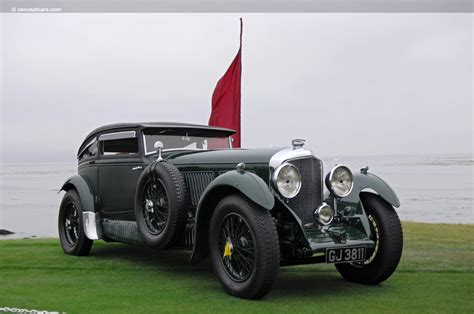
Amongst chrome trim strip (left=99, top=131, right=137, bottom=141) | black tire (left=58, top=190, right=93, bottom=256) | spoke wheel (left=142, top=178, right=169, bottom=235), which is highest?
chrome trim strip (left=99, top=131, right=137, bottom=141)

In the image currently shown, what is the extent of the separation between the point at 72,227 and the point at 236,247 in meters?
3.77

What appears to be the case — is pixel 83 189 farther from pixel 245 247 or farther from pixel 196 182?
pixel 245 247

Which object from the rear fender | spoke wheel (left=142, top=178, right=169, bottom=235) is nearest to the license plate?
spoke wheel (left=142, top=178, right=169, bottom=235)

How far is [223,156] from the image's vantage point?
588 cm

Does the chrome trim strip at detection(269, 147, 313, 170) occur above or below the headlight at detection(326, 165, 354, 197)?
above

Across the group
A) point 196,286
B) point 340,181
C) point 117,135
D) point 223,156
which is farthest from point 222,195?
point 117,135

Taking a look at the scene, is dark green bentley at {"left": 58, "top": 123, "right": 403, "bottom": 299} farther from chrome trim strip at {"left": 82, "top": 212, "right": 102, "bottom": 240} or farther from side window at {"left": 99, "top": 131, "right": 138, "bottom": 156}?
chrome trim strip at {"left": 82, "top": 212, "right": 102, "bottom": 240}

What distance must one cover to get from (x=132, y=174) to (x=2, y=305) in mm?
2442

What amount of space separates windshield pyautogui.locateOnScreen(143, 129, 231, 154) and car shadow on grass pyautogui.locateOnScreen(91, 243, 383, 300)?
4.78ft

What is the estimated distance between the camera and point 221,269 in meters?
5.14

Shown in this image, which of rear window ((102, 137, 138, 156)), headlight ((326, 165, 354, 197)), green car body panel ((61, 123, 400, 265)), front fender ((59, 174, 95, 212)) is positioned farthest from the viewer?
front fender ((59, 174, 95, 212))

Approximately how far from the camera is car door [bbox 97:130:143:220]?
6.80 meters

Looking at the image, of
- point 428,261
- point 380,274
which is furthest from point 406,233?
point 380,274

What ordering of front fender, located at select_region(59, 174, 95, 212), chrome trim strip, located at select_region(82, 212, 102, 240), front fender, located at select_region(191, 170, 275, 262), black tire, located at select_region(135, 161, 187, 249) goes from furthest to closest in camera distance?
1. front fender, located at select_region(59, 174, 95, 212)
2. chrome trim strip, located at select_region(82, 212, 102, 240)
3. black tire, located at select_region(135, 161, 187, 249)
4. front fender, located at select_region(191, 170, 275, 262)
